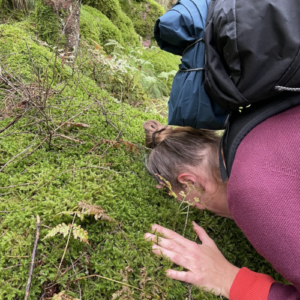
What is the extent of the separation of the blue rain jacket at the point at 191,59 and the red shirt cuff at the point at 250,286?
4.09 feet

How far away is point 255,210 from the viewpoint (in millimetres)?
1389

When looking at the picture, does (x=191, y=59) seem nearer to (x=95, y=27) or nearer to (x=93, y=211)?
(x=93, y=211)

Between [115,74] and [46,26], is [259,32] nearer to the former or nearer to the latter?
[115,74]

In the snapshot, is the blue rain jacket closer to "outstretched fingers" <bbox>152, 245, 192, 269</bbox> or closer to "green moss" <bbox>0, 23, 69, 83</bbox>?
"outstretched fingers" <bbox>152, 245, 192, 269</bbox>

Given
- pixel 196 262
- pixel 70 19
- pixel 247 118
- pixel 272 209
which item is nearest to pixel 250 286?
pixel 196 262

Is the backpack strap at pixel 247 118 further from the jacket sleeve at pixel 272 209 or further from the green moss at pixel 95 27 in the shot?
the green moss at pixel 95 27

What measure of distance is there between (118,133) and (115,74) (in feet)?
4.95

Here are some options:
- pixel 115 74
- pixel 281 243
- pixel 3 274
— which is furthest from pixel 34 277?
pixel 115 74

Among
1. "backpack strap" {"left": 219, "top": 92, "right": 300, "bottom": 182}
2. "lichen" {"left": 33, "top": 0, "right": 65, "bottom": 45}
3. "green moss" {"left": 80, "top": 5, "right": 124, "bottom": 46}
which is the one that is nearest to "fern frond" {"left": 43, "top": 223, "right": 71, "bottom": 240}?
"backpack strap" {"left": 219, "top": 92, "right": 300, "bottom": 182}

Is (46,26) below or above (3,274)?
above

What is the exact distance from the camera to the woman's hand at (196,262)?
1833mm

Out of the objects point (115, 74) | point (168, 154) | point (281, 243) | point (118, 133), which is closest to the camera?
point (281, 243)

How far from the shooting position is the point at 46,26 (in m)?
3.91

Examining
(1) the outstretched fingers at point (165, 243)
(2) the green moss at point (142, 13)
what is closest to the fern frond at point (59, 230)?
(1) the outstretched fingers at point (165, 243)
